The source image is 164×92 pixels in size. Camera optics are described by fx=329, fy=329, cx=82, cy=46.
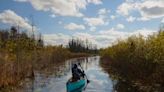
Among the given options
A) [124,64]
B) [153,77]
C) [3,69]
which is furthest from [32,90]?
[124,64]

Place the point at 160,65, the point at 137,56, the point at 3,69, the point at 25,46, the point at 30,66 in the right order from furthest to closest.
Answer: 1. the point at 25,46
2. the point at 30,66
3. the point at 137,56
4. the point at 3,69
5. the point at 160,65

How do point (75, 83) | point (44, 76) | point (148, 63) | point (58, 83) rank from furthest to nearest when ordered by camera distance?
point (44, 76)
point (58, 83)
point (148, 63)
point (75, 83)

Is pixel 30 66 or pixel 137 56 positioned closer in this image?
pixel 137 56

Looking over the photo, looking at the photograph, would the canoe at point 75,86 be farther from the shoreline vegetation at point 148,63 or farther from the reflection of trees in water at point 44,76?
the shoreline vegetation at point 148,63

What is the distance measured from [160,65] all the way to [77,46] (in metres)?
151

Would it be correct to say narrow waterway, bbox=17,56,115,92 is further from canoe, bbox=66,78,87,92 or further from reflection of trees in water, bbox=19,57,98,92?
canoe, bbox=66,78,87,92

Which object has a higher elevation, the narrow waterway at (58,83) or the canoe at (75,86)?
the canoe at (75,86)

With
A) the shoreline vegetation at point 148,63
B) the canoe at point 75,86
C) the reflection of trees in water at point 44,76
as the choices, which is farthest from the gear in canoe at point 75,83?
the shoreline vegetation at point 148,63

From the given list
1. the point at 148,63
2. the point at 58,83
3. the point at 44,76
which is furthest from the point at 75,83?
the point at 44,76

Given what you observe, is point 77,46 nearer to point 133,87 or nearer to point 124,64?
point 124,64

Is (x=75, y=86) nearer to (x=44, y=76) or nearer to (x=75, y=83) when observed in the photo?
(x=75, y=83)

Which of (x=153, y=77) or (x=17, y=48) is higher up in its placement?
(x=17, y=48)

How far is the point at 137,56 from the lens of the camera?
35438mm

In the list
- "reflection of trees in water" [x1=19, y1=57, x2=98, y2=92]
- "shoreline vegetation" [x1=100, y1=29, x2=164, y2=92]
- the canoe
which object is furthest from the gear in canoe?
"shoreline vegetation" [x1=100, y1=29, x2=164, y2=92]
